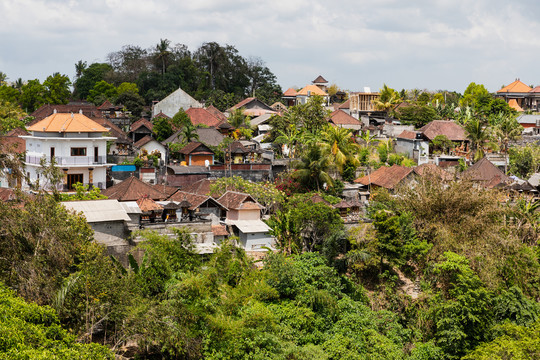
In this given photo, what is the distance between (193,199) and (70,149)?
9.23 meters

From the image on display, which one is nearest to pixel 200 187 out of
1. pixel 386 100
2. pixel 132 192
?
pixel 132 192

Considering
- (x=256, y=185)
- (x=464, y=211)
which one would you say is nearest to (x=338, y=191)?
(x=256, y=185)

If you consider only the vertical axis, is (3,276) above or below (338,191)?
below

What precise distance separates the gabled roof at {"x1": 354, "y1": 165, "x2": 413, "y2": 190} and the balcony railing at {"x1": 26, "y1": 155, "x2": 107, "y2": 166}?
59.2ft

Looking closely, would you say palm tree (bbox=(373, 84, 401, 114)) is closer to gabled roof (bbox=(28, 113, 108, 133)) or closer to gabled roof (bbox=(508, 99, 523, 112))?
gabled roof (bbox=(508, 99, 523, 112))

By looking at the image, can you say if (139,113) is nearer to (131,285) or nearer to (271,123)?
(271,123)

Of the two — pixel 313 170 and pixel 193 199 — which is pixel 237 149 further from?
pixel 193 199

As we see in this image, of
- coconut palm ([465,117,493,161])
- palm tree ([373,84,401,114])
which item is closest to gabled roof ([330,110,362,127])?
palm tree ([373,84,401,114])

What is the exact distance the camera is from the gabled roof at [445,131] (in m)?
49.8

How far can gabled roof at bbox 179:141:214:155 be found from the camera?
4494 centimetres

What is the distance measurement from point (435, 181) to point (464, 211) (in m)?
2.26

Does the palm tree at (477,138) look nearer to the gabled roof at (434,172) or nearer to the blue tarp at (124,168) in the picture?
the gabled roof at (434,172)

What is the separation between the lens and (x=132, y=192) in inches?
1326

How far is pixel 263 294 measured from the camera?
24266 millimetres
